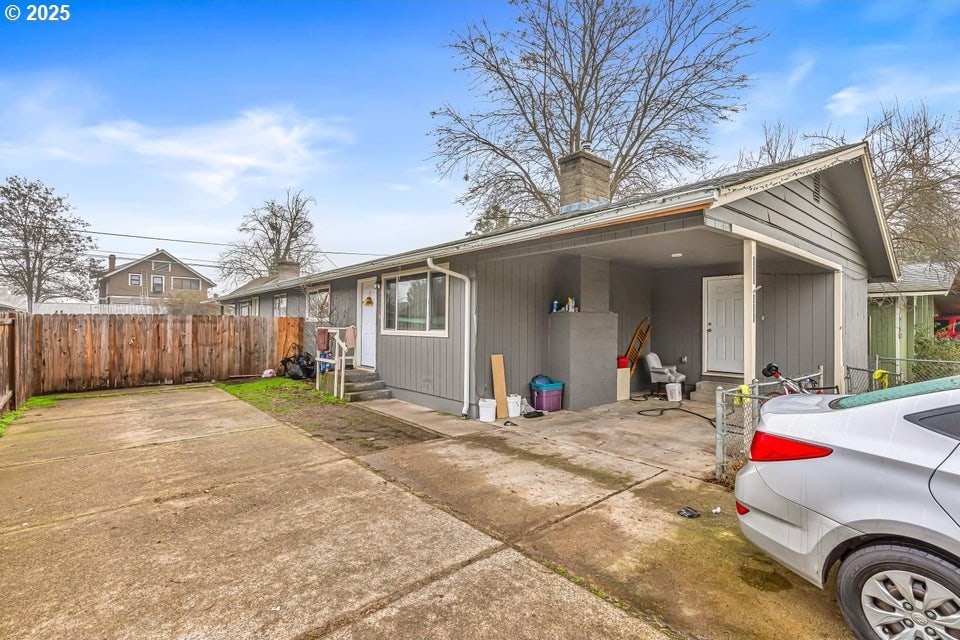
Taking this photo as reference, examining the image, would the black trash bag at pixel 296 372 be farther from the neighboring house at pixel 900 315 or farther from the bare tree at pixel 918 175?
the bare tree at pixel 918 175

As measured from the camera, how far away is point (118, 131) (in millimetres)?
10922

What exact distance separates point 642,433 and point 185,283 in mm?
35758

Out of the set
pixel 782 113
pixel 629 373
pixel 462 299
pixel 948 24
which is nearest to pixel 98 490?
pixel 462 299

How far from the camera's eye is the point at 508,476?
3.89m

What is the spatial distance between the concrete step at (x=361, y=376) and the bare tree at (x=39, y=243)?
24699 millimetres

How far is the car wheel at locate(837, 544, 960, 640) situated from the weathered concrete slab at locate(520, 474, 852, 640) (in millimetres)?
228

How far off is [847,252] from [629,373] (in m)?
4.04

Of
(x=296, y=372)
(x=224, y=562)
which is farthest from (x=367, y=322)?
(x=224, y=562)

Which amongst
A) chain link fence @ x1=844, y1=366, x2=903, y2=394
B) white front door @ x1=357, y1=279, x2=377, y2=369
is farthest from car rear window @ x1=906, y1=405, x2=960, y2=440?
white front door @ x1=357, y1=279, x2=377, y2=369

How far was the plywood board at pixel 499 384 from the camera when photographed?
6371 millimetres

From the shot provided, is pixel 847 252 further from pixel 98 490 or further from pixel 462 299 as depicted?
pixel 98 490

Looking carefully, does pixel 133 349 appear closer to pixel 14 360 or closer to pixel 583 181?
pixel 14 360

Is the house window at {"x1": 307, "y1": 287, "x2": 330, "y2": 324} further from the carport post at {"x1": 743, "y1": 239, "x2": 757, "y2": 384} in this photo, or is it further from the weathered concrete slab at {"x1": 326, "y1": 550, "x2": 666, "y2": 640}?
the weathered concrete slab at {"x1": 326, "y1": 550, "x2": 666, "y2": 640}

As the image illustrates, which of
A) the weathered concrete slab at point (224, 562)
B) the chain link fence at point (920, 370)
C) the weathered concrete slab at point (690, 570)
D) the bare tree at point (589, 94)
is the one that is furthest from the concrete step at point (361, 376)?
the chain link fence at point (920, 370)
